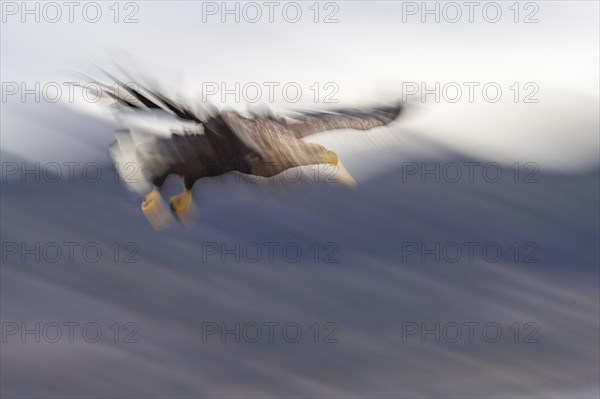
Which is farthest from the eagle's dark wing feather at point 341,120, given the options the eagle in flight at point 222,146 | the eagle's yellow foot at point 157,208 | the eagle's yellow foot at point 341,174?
the eagle's yellow foot at point 157,208

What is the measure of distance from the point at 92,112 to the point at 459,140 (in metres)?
1.42

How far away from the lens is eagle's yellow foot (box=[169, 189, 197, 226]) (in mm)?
2285

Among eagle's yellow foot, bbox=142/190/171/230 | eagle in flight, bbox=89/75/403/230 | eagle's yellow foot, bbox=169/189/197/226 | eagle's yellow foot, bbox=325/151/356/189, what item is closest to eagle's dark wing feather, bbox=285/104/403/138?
eagle in flight, bbox=89/75/403/230

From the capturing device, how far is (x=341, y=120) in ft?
7.44

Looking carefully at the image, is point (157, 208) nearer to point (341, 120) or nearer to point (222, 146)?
point (222, 146)

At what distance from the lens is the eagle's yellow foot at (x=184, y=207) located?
2285 millimetres

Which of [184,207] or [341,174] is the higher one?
[341,174]

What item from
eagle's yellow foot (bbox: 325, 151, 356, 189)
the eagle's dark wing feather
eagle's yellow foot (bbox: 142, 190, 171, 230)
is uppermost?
the eagle's dark wing feather

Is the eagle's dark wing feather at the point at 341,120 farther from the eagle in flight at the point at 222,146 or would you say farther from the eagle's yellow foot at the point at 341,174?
the eagle's yellow foot at the point at 341,174

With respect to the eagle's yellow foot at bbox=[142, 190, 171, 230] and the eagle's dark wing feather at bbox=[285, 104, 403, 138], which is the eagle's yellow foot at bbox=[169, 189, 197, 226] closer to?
the eagle's yellow foot at bbox=[142, 190, 171, 230]

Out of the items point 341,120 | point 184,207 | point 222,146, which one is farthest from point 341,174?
point 184,207

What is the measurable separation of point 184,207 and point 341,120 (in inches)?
27.1

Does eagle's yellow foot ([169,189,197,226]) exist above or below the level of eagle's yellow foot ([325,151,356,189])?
below

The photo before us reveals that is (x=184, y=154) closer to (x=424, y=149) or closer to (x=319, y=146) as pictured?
(x=319, y=146)
